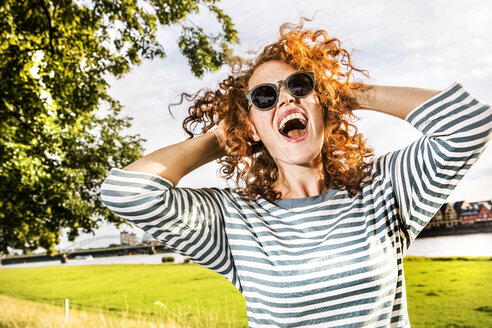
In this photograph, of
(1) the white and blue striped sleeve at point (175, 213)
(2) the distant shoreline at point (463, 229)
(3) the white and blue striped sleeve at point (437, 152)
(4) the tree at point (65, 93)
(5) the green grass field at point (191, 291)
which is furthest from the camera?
(5) the green grass field at point (191, 291)

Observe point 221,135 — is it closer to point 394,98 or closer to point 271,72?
point 271,72

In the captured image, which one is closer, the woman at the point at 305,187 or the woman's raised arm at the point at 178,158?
the woman at the point at 305,187

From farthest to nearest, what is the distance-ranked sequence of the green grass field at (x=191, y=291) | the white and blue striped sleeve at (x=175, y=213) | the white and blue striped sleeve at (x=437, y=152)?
the green grass field at (x=191, y=291) < the white and blue striped sleeve at (x=175, y=213) < the white and blue striped sleeve at (x=437, y=152)

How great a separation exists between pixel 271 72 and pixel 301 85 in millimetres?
119

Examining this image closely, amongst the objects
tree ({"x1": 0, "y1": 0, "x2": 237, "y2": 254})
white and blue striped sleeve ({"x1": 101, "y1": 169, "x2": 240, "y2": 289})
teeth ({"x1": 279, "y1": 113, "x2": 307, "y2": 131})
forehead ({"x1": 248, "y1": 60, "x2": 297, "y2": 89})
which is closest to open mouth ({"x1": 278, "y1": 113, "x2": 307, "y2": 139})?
teeth ({"x1": 279, "y1": 113, "x2": 307, "y2": 131})

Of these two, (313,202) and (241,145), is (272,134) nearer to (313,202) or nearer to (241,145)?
(241,145)

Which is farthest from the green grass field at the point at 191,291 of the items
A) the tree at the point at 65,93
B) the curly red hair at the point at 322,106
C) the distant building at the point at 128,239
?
the curly red hair at the point at 322,106

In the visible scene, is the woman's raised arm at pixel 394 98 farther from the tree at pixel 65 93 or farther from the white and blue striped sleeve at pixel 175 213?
the tree at pixel 65 93

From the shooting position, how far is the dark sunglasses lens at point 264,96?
48.9 inches

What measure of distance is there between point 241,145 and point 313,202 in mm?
303

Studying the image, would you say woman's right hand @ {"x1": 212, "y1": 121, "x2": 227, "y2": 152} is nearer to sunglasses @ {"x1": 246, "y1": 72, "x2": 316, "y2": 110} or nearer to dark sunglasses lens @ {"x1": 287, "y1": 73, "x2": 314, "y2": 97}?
sunglasses @ {"x1": 246, "y1": 72, "x2": 316, "y2": 110}

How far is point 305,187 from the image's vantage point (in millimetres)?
1253

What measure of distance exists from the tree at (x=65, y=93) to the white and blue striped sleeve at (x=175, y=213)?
168 inches

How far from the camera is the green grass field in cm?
787
